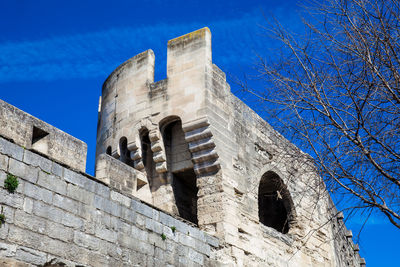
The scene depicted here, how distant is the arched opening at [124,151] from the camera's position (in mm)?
10992

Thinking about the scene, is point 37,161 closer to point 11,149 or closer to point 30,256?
point 11,149

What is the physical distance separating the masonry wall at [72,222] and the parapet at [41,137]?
1.62ft

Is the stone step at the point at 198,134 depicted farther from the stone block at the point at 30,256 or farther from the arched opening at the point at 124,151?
the stone block at the point at 30,256

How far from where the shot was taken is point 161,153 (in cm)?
1032

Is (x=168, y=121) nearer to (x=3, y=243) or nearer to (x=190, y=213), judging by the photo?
(x=190, y=213)

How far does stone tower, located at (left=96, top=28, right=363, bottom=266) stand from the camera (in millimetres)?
9656

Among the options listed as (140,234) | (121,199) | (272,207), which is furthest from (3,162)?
(272,207)

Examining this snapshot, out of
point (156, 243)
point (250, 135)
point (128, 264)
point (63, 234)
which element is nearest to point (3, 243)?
point (63, 234)

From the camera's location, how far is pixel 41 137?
7.92 meters

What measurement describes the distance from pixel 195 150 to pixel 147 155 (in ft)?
4.16

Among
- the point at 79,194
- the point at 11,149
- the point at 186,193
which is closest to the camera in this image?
the point at 11,149

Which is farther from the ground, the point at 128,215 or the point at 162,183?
the point at 162,183

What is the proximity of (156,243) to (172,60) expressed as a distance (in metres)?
3.95

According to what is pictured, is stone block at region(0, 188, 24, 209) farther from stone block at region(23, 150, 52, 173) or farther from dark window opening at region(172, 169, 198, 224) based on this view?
dark window opening at region(172, 169, 198, 224)
